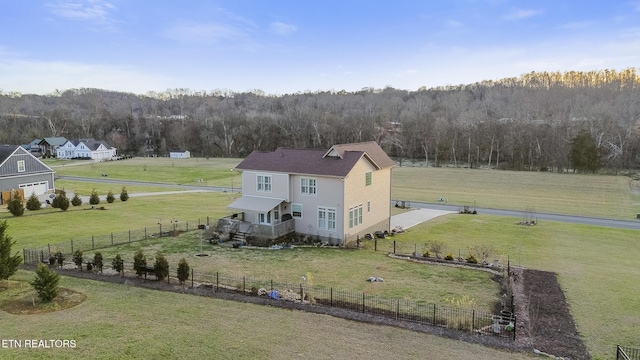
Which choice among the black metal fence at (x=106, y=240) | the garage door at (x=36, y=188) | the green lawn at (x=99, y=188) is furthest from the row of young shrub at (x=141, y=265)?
the green lawn at (x=99, y=188)

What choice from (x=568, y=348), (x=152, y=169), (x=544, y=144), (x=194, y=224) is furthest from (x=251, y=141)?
(x=568, y=348)

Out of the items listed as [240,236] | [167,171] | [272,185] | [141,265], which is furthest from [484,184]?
[141,265]

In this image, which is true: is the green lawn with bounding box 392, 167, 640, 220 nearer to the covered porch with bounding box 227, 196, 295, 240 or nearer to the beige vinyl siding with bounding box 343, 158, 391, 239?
the beige vinyl siding with bounding box 343, 158, 391, 239

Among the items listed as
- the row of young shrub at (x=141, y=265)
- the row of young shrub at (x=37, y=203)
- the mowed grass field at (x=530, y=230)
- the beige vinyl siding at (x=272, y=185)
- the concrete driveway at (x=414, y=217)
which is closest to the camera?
the mowed grass field at (x=530, y=230)

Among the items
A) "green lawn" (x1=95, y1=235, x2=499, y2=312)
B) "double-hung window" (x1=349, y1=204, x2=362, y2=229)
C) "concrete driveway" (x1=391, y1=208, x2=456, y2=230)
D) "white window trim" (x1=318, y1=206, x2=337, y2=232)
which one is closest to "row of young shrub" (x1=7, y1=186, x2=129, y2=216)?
"green lawn" (x1=95, y1=235, x2=499, y2=312)

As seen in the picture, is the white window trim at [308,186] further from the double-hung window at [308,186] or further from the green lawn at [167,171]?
the green lawn at [167,171]

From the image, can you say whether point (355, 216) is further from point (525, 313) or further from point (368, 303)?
point (525, 313)
